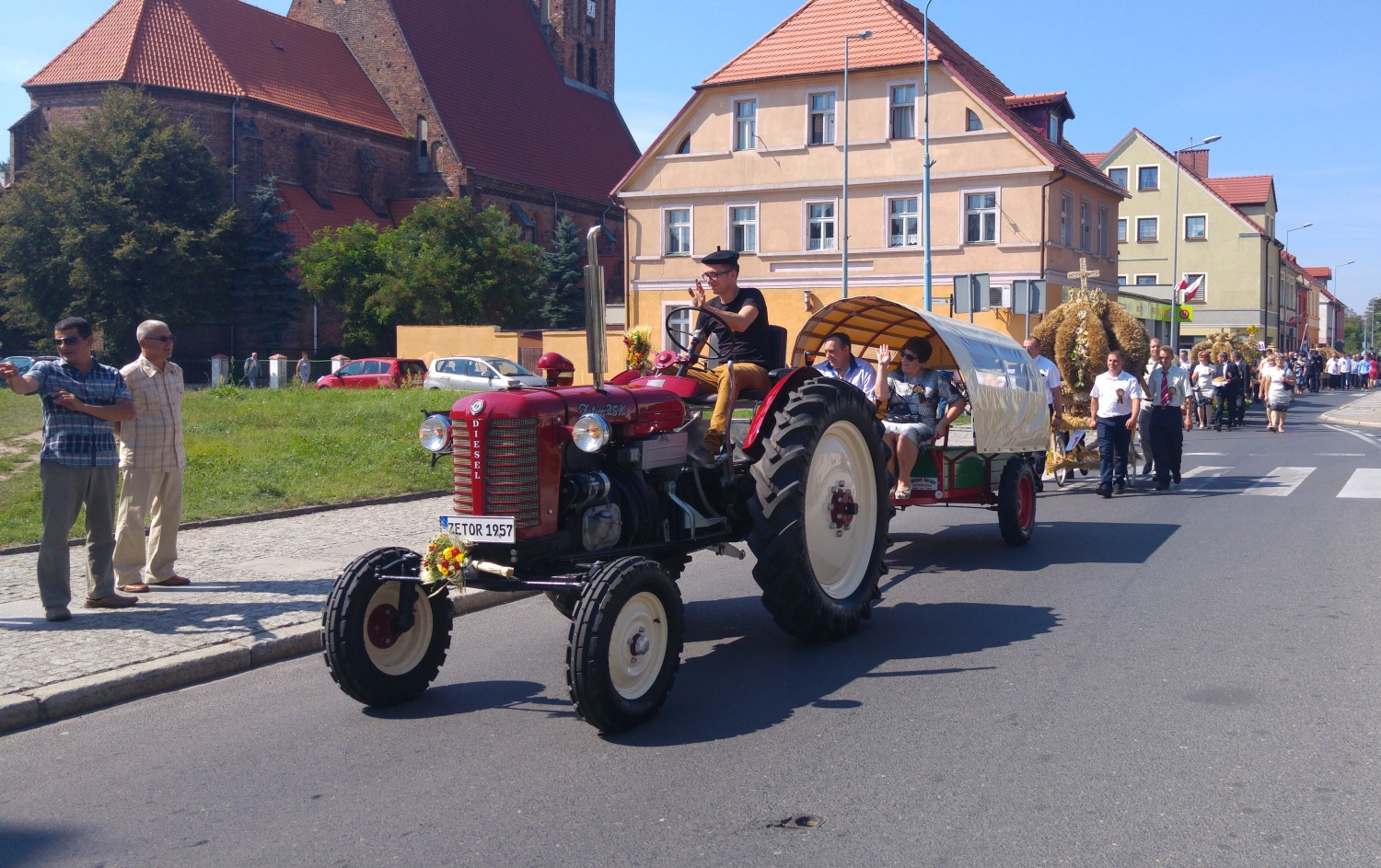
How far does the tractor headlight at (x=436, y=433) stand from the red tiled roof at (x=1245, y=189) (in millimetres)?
73441

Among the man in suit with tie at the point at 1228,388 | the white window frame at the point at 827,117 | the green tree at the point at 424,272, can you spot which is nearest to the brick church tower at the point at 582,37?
the green tree at the point at 424,272

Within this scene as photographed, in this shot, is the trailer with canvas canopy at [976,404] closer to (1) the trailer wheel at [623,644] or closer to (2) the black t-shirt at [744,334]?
(2) the black t-shirt at [744,334]

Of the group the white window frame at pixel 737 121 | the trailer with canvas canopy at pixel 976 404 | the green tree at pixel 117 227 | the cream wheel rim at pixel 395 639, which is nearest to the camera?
the cream wheel rim at pixel 395 639

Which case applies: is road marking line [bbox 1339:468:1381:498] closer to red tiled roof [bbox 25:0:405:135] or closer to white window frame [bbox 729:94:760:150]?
white window frame [bbox 729:94:760:150]

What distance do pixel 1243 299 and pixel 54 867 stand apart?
67.6m

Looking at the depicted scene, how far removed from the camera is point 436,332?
42.0 meters

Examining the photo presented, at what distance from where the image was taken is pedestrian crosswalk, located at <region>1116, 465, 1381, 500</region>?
14.5 m

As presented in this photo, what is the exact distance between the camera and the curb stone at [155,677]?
5.77 metres

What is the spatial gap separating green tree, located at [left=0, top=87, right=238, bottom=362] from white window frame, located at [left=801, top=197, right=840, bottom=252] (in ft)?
77.2

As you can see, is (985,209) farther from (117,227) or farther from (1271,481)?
(117,227)

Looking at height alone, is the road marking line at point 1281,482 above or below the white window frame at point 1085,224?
below

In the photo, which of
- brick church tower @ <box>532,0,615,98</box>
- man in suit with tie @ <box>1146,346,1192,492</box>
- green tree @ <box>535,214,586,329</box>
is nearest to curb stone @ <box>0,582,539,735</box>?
man in suit with tie @ <box>1146,346,1192,492</box>

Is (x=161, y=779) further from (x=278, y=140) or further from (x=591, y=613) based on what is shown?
(x=278, y=140)

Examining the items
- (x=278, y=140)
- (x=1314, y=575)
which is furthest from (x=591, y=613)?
(x=278, y=140)
